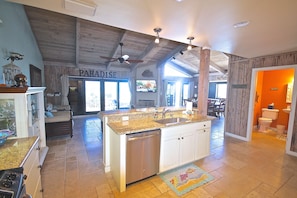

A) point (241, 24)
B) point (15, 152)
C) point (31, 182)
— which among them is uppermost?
point (241, 24)

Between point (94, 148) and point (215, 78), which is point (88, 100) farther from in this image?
point (215, 78)

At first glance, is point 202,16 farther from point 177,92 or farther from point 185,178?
point 177,92

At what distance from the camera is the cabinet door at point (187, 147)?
99.2 inches

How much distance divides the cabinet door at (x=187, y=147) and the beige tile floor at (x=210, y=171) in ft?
1.14

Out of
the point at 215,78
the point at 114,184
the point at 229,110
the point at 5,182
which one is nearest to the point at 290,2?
the point at 5,182

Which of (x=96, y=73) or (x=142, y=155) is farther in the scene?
(x=96, y=73)

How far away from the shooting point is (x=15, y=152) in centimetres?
130

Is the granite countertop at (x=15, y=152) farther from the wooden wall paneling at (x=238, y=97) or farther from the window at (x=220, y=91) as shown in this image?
the window at (x=220, y=91)

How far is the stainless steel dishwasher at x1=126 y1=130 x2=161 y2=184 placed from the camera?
2012mm

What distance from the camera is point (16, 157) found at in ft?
4.00

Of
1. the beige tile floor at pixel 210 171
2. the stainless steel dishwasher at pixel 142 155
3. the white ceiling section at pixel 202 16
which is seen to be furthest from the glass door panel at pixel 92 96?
the stainless steel dishwasher at pixel 142 155

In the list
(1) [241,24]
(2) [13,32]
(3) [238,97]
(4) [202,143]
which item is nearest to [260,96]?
(3) [238,97]

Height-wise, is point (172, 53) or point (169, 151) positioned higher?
point (172, 53)

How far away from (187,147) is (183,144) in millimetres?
137
